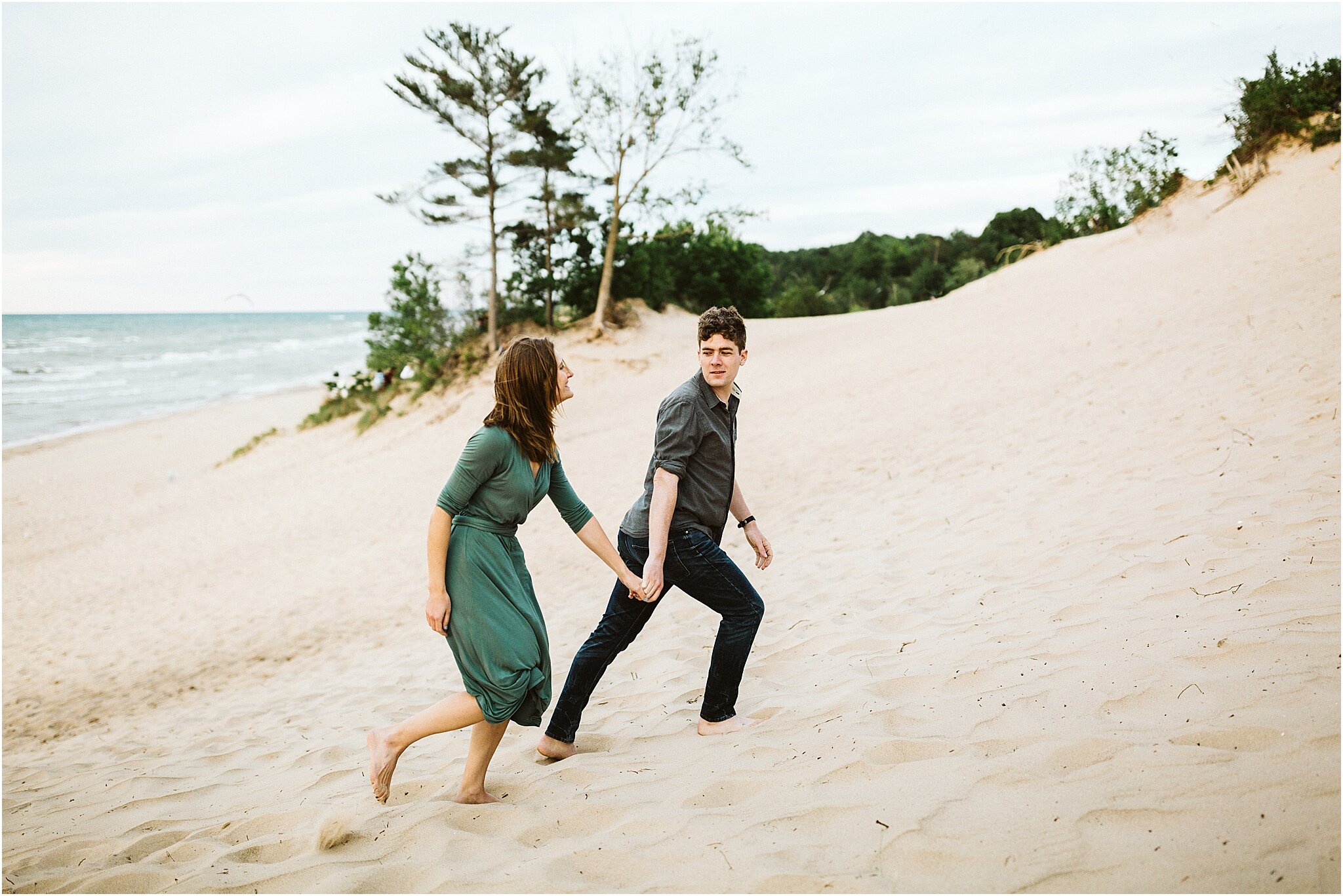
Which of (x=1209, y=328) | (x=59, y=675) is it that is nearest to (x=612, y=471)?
(x=59, y=675)

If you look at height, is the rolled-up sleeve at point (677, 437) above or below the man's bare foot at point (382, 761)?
above

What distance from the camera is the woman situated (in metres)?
3.01

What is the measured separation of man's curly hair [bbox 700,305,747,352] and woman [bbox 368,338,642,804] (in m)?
0.67

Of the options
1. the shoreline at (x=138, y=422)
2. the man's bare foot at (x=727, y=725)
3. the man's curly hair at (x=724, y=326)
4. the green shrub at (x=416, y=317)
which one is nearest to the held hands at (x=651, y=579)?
the man's bare foot at (x=727, y=725)

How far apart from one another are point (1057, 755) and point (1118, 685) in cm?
63

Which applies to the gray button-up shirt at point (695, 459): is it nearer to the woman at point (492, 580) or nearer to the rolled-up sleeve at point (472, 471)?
the woman at point (492, 580)

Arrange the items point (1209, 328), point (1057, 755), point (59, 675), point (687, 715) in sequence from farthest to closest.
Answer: point (1209, 328) < point (59, 675) < point (687, 715) < point (1057, 755)

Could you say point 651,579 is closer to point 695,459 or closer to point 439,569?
point 695,459

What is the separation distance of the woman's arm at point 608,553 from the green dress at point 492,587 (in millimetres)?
290

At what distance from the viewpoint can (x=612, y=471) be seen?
12.2 metres

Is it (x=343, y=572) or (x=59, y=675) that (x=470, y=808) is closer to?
(x=59, y=675)

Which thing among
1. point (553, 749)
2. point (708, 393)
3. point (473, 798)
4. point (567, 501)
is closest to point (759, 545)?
point (708, 393)

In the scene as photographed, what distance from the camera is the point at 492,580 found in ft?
10.0

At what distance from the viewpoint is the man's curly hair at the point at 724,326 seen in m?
3.46
